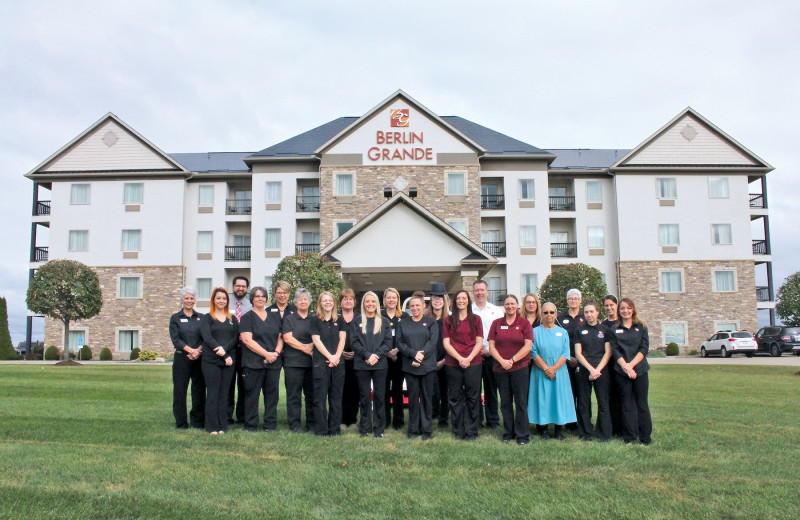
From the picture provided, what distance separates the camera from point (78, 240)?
1496 inches

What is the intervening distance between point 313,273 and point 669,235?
80.1 feet

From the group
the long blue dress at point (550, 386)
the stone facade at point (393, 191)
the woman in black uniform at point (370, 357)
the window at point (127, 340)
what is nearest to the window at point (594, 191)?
the stone facade at point (393, 191)

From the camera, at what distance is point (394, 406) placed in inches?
357

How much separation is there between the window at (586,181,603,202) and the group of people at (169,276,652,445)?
32.9 m

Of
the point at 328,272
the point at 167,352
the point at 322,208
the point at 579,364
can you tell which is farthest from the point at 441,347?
the point at 167,352

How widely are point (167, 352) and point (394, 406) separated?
3124cm

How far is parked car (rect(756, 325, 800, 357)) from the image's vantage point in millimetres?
34500

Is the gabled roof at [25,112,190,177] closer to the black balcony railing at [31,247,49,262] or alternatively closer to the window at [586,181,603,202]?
the black balcony railing at [31,247,49,262]

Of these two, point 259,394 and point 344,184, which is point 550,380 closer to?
point 259,394

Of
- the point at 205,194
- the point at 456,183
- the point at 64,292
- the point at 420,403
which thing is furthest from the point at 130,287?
the point at 420,403

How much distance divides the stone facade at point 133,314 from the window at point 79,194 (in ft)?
14.5

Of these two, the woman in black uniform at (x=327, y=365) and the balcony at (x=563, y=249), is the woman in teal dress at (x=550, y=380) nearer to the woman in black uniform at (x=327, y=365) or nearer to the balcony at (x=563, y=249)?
the woman in black uniform at (x=327, y=365)

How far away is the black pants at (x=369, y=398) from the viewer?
326 inches

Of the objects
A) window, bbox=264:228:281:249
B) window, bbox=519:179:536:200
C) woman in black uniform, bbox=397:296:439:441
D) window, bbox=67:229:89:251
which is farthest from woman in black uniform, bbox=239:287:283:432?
window, bbox=67:229:89:251
